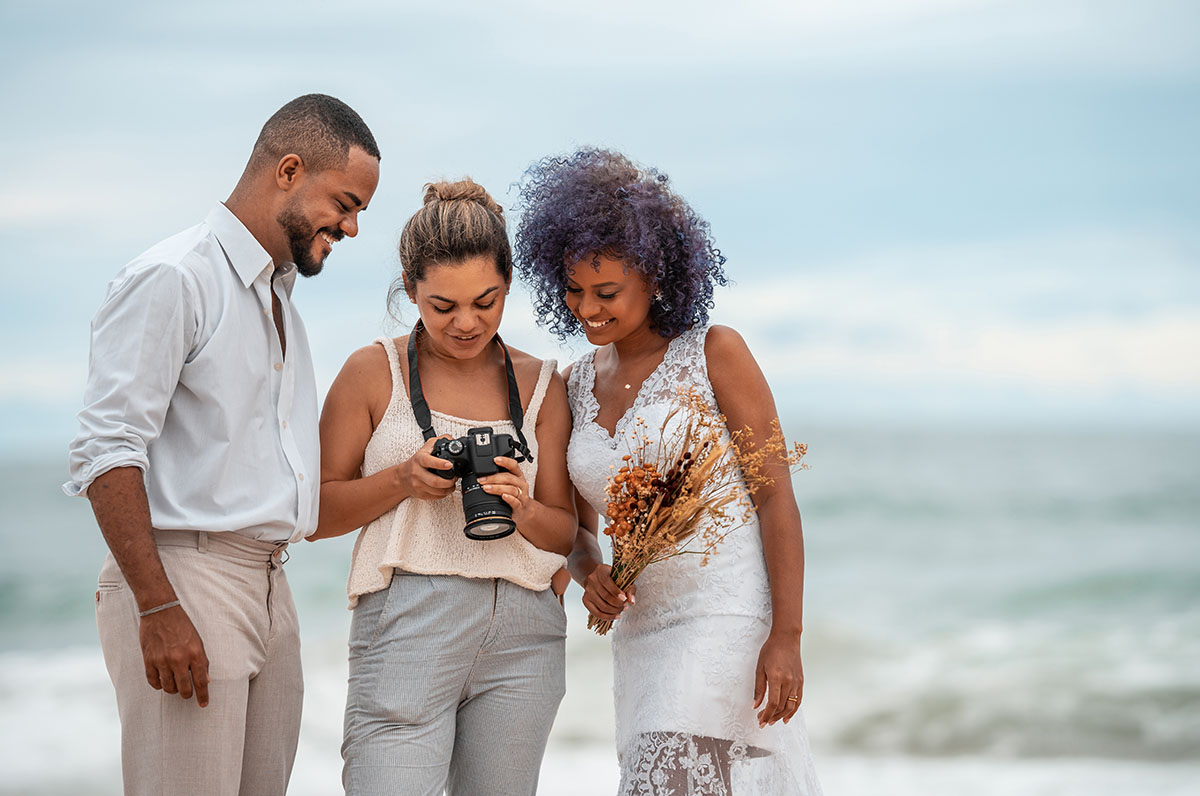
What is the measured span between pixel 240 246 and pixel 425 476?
2.33 feet

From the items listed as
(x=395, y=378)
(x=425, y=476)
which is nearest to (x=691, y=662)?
(x=425, y=476)

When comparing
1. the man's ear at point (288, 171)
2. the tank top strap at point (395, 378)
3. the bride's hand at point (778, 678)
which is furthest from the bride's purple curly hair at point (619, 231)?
the bride's hand at point (778, 678)

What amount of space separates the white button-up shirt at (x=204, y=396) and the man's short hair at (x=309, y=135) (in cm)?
21

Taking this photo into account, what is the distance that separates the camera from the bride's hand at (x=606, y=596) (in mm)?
2947

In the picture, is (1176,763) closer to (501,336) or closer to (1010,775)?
(1010,775)

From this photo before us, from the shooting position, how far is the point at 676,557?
307 centimetres

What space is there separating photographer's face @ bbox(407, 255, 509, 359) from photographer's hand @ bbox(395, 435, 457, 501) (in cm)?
30

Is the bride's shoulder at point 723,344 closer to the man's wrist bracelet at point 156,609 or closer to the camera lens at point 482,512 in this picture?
the camera lens at point 482,512

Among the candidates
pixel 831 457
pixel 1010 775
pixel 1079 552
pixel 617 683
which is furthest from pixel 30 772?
pixel 831 457

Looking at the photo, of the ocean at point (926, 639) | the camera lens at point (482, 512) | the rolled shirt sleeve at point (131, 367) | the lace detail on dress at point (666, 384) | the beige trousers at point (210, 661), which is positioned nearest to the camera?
the rolled shirt sleeve at point (131, 367)

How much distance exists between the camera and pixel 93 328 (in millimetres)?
2516

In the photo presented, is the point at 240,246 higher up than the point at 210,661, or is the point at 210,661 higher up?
the point at 240,246

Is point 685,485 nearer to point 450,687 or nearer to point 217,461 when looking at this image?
point 450,687

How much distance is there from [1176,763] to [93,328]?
762cm
